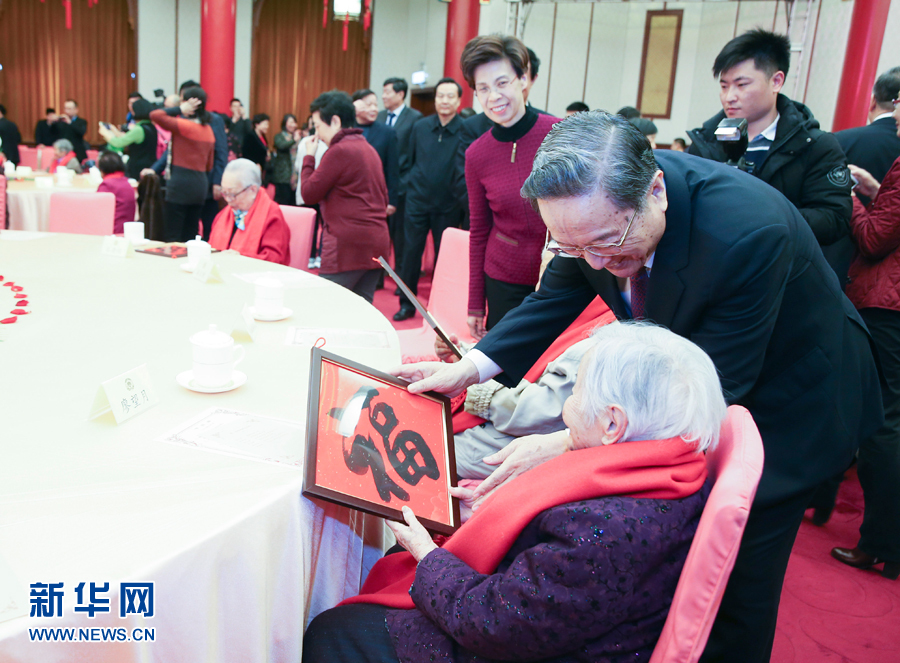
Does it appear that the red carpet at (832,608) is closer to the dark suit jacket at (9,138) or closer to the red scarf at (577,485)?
the red scarf at (577,485)

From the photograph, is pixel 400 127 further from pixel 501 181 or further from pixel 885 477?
pixel 885 477

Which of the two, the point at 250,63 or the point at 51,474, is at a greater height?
the point at 250,63

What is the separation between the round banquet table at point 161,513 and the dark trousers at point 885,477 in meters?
1.52

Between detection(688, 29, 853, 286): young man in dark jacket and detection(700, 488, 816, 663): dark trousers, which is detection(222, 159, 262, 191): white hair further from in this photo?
detection(700, 488, 816, 663): dark trousers

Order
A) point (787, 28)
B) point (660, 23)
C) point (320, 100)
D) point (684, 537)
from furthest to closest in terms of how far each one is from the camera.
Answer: point (660, 23) < point (787, 28) < point (320, 100) < point (684, 537)

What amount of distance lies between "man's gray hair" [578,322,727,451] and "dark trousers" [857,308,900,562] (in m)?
1.38

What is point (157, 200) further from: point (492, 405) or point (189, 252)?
point (492, 405)

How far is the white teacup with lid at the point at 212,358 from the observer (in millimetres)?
1249

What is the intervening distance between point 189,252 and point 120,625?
1856 mm

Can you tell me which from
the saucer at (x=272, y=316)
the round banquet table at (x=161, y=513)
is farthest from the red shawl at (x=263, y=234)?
the round banquet table at (x=161, y=513)

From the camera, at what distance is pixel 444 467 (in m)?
1.18

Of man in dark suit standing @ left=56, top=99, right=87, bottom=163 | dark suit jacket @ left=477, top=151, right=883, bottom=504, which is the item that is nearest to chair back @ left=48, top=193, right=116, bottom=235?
dark suit jacket @ left=477, top=151, right=883, bottom=504

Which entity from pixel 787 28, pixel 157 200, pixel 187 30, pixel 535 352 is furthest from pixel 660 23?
pixel 535 352

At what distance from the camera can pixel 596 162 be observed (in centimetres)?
98
